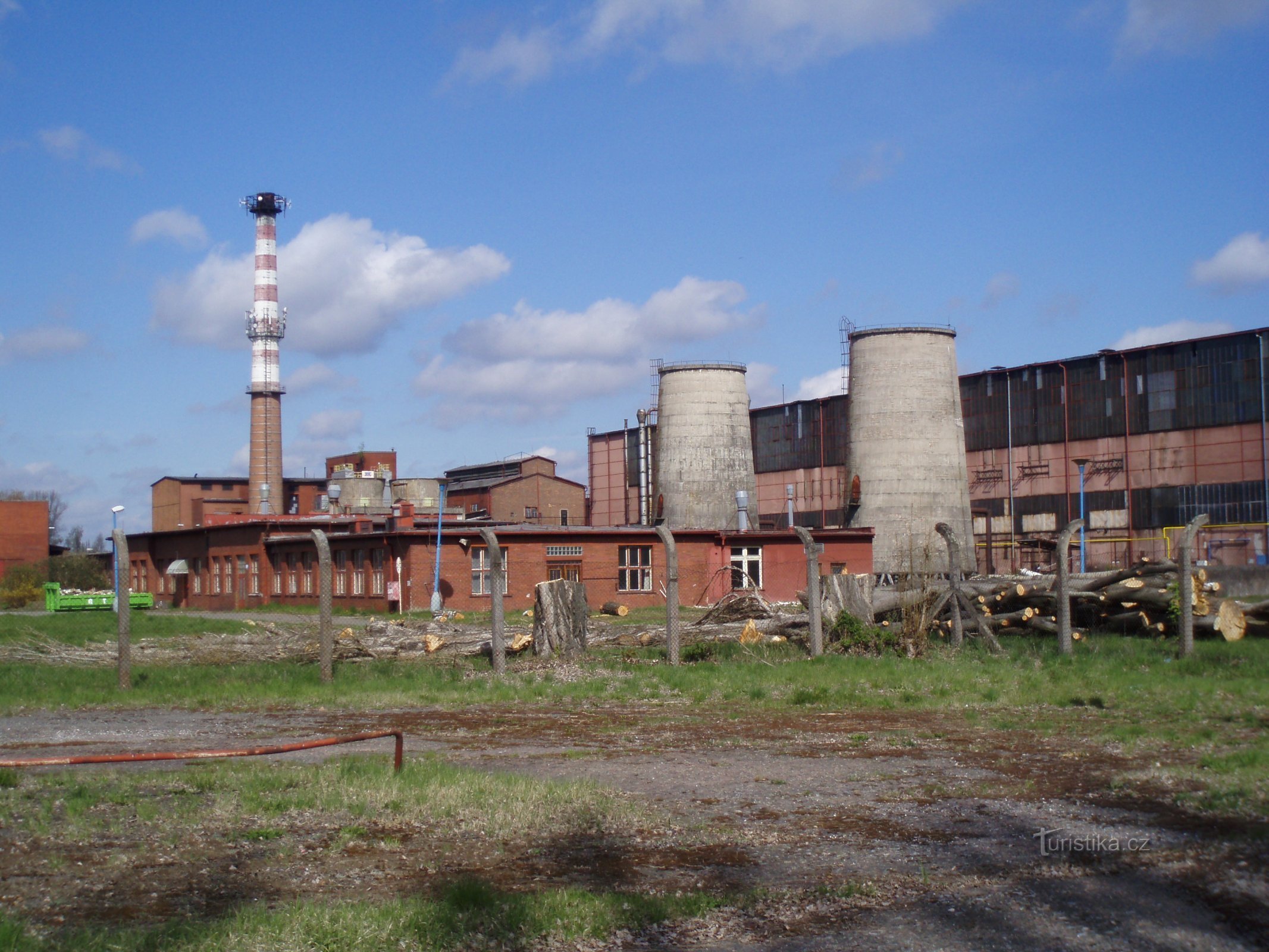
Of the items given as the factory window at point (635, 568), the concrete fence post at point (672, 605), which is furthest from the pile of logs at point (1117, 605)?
the factory window at point (635, 568)

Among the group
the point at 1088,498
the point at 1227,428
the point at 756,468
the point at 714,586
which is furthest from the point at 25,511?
the point at 1227,428

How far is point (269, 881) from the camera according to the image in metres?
5.88

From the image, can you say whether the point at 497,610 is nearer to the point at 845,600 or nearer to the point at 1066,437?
the point at 845,600

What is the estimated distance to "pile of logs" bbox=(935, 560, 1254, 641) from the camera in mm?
18594

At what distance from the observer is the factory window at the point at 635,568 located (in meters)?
43.7

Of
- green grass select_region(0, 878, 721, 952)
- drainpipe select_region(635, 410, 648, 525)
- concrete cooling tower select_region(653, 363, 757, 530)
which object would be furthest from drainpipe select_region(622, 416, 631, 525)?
green grass select_region(0, 878, 721, 952)

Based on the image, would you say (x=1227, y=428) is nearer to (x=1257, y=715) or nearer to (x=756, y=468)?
(x=756, y=468)

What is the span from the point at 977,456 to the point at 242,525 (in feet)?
110

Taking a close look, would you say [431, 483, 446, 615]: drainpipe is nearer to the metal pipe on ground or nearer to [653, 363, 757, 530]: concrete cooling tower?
[653, 363, 757, 530]: concrete cooling tower

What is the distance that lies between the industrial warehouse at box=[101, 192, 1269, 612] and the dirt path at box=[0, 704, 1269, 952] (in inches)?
1094

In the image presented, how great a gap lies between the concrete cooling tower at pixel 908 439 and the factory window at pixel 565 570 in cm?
1215

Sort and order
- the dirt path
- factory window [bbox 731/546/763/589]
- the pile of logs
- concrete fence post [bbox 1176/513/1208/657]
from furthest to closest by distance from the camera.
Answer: factory window [bbox 731/546/763/589] → the pile of logs → concrete fence post [bbox 1176/513/1208/657] → the dirt path

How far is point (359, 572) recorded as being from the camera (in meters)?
44.1

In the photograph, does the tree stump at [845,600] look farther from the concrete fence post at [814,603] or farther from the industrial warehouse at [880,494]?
the industrial warehouse at [880,494]
